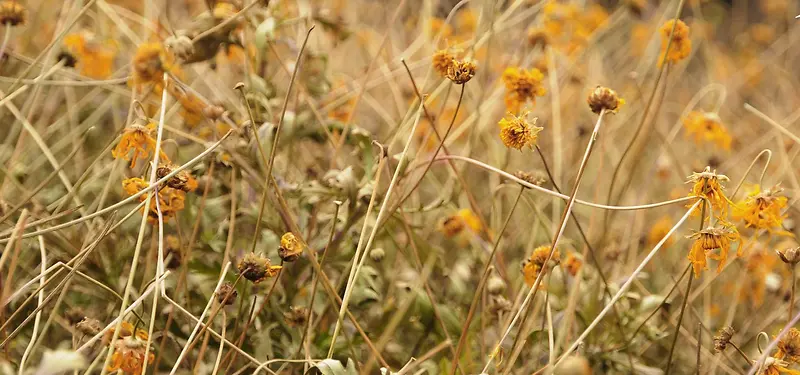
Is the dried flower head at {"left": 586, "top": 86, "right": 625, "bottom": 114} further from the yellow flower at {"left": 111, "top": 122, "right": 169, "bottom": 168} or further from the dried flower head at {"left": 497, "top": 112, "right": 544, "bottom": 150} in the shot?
the yellow flower at {"left": 111, "top": 122, "right": 169, "bottom": 168}

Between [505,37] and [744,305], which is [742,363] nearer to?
[744,305]

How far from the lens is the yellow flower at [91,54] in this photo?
41.9 inches

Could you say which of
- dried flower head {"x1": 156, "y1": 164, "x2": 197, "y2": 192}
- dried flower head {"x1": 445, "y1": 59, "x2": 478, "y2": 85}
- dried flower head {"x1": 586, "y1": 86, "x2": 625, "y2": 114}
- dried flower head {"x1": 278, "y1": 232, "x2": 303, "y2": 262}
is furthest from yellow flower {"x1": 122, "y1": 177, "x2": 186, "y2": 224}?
dried flower head {"x1": 586, "y1": 86, "x2": 625, "y2": 114}

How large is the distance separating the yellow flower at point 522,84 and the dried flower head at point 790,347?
0.36m

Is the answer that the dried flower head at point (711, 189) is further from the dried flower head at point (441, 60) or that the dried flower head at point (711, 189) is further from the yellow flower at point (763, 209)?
the dried flower head at point (441, 60)

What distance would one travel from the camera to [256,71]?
3.02 ft

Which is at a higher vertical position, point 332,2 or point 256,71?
point 332,2

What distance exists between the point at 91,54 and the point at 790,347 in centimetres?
103

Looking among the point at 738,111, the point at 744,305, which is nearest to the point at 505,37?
the point at 738,111

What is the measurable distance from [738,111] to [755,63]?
245 mm

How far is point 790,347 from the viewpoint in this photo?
62cm

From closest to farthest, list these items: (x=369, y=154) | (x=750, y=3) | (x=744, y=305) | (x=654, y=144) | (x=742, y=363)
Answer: (x=369, y=154), (x=742, y=363), (x=744, y=305), (x=654, y=144), (x=750, y=3)

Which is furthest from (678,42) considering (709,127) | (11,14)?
(11,14)

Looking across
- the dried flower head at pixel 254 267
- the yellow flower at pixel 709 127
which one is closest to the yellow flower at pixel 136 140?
the dried flower head at pixel 254 267
